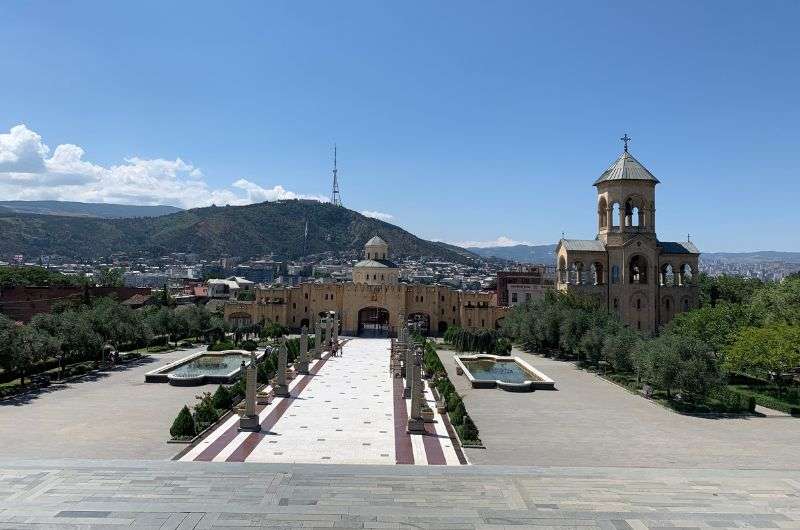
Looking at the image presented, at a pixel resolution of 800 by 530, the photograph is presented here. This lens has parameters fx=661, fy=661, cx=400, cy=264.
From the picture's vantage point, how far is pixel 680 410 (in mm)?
28062

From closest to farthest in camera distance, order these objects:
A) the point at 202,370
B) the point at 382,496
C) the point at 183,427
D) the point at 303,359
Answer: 1. the point at 382,496
2. the point at 183,427
3. the point at 202,370
4. the point at 303,359

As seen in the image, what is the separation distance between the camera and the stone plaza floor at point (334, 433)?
20.1m

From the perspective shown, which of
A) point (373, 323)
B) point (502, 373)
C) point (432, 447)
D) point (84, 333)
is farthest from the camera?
point (373, 323)

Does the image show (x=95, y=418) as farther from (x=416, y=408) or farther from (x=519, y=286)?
(x=519, y=286)

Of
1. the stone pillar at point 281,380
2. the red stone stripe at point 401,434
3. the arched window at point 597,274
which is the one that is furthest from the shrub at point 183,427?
the arched window at point 597,274

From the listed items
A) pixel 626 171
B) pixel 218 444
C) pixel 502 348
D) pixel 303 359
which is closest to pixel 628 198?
pixel 626 171

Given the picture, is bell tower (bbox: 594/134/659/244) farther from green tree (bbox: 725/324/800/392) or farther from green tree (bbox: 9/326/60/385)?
green tree (bbox: 9/326/60/385)

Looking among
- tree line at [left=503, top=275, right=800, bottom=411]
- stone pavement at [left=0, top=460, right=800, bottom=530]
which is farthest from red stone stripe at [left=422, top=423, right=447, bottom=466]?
tree line at [left=503, top=275, right=800, bottom=411]

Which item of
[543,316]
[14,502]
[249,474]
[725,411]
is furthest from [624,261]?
[14,502]

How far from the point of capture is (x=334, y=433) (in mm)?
23359

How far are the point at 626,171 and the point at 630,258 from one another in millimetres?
7258

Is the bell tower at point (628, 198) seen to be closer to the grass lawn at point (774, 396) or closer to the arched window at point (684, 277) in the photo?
the arched window at point (684, 277)

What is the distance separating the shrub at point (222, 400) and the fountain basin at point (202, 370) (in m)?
7.69

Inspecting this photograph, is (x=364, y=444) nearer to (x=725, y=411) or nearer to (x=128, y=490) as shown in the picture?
(x=128, y=490)
